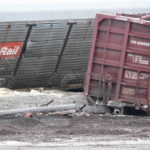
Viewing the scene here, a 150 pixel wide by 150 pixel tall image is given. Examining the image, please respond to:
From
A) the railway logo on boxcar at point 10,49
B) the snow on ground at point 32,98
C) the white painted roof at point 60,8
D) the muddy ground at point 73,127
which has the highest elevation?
the white painted roof at point 60,8

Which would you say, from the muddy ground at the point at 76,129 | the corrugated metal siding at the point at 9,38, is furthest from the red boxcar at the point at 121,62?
the corrugated metal siding at the point at 9,38

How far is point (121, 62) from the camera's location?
11.3m

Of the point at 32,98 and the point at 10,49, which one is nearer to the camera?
the point at 32,98

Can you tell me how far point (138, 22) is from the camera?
36.1ft

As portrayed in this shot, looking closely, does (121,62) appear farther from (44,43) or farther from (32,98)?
(44,43)

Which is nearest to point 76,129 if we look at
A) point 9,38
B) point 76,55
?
point 9,38

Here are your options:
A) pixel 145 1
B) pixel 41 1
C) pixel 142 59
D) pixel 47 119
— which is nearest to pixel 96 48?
pixel 142 59

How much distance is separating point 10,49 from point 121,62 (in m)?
3.72

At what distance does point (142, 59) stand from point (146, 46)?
0.30m

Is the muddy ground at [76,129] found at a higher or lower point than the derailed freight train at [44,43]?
lower

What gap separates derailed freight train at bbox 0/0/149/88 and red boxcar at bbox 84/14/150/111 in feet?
9.06

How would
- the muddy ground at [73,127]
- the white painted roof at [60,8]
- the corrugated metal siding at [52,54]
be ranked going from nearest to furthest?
the muddy ground at [73,127] → the white painted roof at [60,8] → the corrugated metal siding at [52,54]

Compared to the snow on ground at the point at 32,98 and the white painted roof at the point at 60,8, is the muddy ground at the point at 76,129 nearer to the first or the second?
the snow on ground at the point at 32,98

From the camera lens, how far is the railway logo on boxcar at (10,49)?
13672 millimetres
